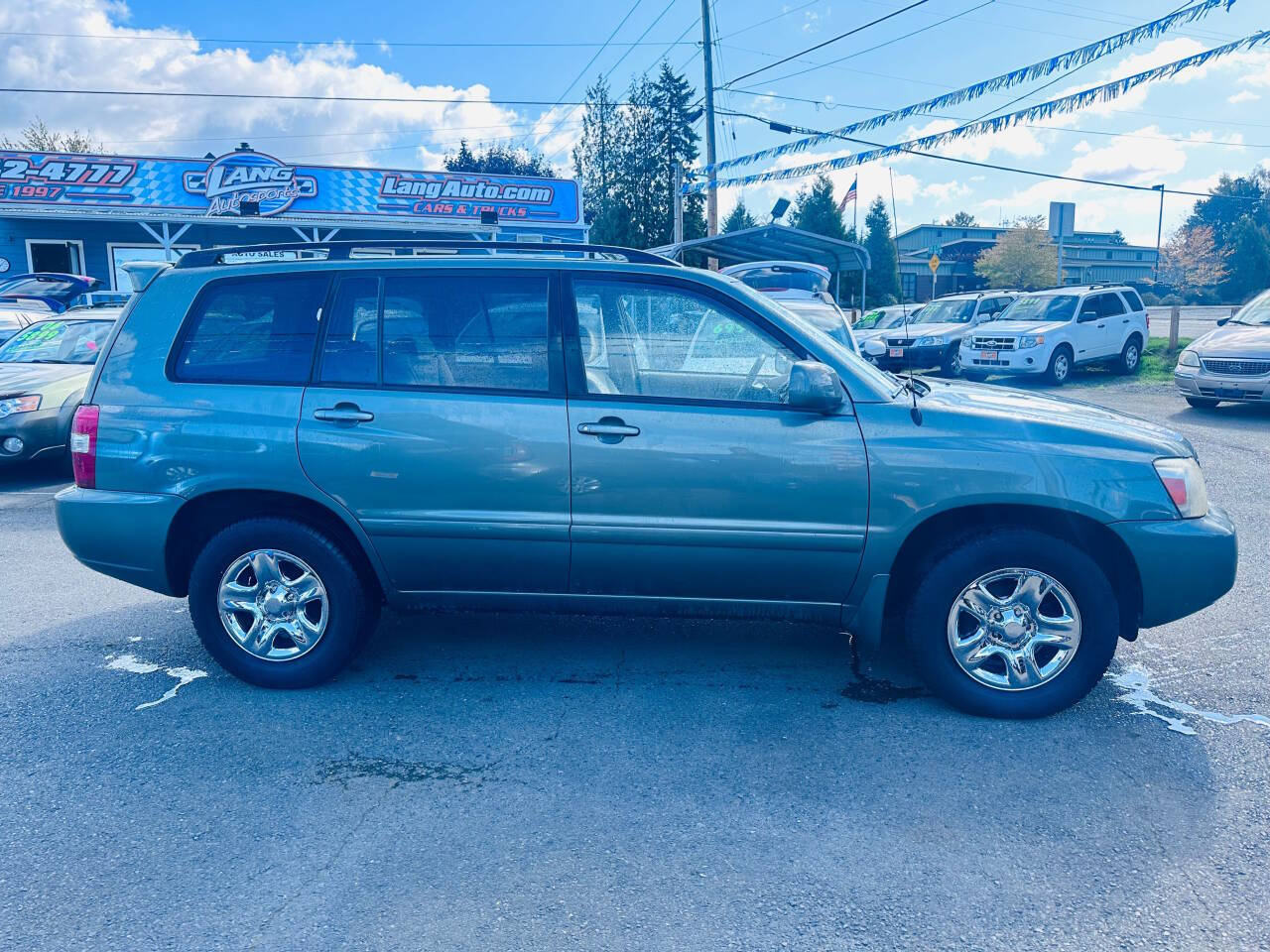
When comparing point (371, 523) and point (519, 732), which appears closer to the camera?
point (519, 732)

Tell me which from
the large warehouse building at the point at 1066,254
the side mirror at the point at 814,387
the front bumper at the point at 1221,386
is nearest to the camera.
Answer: the side mirror at the point at 814,387

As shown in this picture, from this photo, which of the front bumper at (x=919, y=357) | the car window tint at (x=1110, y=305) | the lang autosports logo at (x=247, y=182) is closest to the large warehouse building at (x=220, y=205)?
the lang autosports logo at (x=247, y=182)

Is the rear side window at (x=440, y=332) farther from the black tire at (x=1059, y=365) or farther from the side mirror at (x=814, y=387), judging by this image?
the black tire at (x=1059, y=365)

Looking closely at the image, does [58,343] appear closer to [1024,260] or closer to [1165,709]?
[1165,709]

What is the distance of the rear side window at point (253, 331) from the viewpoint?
165 inches

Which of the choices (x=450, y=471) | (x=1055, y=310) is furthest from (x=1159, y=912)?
(x=1055, y=310)

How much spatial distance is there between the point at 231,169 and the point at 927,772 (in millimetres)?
23205

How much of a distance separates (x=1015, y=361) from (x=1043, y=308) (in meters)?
1.71

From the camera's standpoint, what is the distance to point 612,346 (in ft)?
13.4

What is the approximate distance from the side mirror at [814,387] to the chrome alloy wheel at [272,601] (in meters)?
2.18

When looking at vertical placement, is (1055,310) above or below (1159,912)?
above

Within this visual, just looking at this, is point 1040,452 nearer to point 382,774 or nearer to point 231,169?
point 382,774

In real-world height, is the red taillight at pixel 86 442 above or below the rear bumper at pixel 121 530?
above

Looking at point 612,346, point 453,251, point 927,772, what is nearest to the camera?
point 927,772
